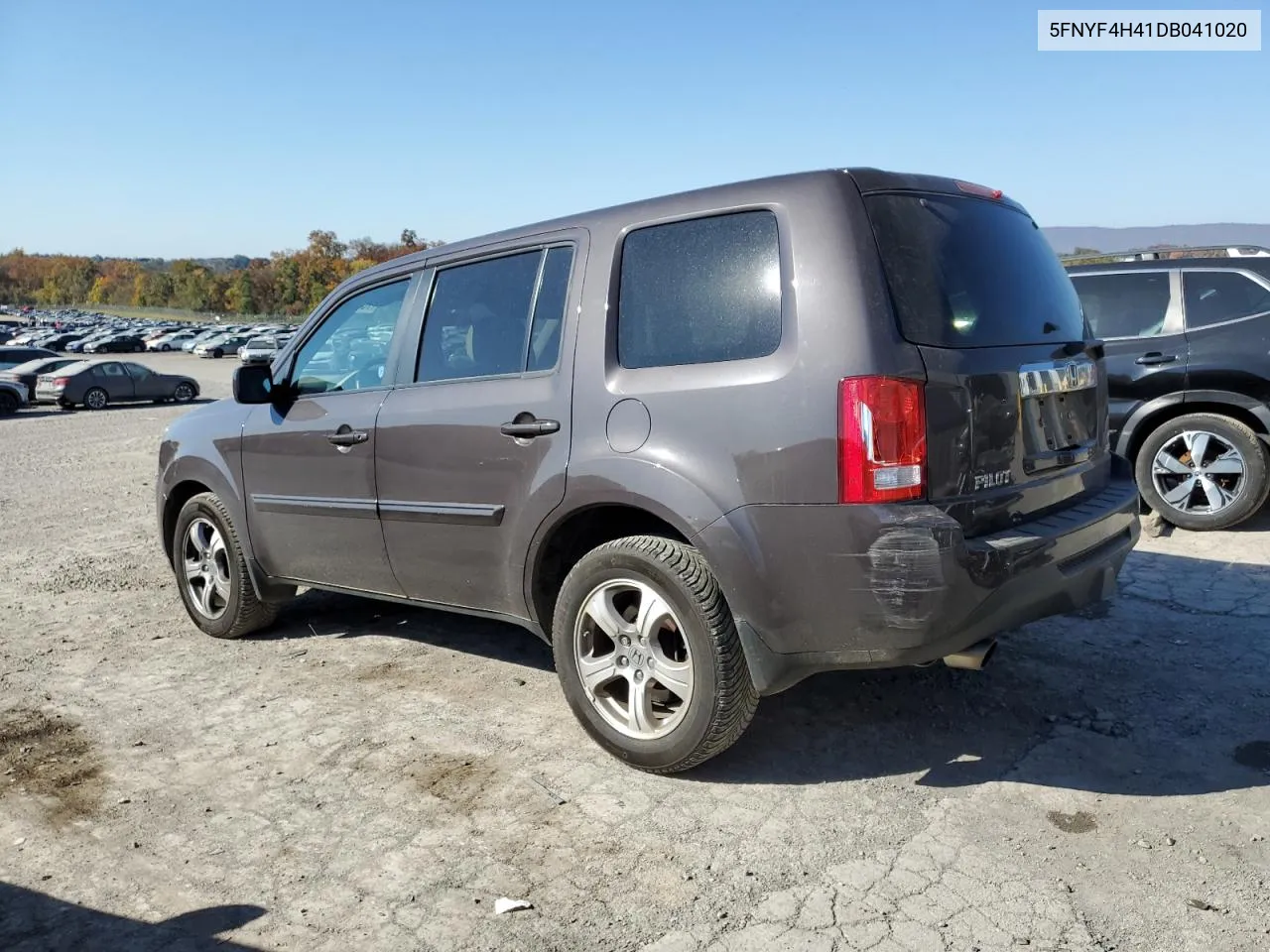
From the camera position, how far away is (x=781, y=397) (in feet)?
10.5

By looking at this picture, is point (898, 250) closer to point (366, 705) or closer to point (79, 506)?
point (366, 705)

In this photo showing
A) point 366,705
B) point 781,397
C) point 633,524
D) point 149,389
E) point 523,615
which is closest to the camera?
point 781,397

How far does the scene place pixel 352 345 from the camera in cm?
494

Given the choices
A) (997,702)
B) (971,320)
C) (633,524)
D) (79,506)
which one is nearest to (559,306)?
(633,524)

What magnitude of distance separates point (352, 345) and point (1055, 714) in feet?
11.5

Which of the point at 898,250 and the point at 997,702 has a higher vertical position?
the point at 898,250

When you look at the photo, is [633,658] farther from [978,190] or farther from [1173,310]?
[1173,310]

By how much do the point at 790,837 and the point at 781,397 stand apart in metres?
1.36

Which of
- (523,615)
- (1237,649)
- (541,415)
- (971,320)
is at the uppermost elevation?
(971,320)

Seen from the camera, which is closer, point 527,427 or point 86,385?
point 527,427

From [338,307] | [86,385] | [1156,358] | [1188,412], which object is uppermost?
[338,307]

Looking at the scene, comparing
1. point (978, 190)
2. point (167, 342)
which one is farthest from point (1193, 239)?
point (167, 342)

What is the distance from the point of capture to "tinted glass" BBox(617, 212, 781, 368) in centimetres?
334

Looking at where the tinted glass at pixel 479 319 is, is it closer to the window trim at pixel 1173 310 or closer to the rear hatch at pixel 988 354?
the rear hatch at pixel 988 354
